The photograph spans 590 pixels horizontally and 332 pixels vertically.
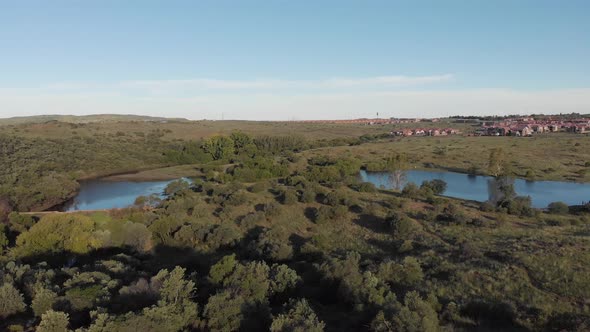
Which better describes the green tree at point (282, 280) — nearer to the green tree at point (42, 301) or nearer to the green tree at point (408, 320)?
the green tree at point (408, 320)

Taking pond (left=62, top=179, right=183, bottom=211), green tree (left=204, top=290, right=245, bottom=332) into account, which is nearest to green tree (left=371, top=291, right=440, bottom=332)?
green tree (left=204, top=290, right=245, bottom=332)

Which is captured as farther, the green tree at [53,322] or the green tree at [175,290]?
the green tree at [175,290]

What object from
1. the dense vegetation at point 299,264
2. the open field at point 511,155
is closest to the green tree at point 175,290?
the dense vegetation at point 299,264

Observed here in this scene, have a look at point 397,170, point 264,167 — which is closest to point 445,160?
point 397,170

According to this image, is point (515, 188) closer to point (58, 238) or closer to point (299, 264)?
point (299, 264)

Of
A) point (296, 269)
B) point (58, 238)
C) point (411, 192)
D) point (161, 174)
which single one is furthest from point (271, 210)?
point (161, 174)
